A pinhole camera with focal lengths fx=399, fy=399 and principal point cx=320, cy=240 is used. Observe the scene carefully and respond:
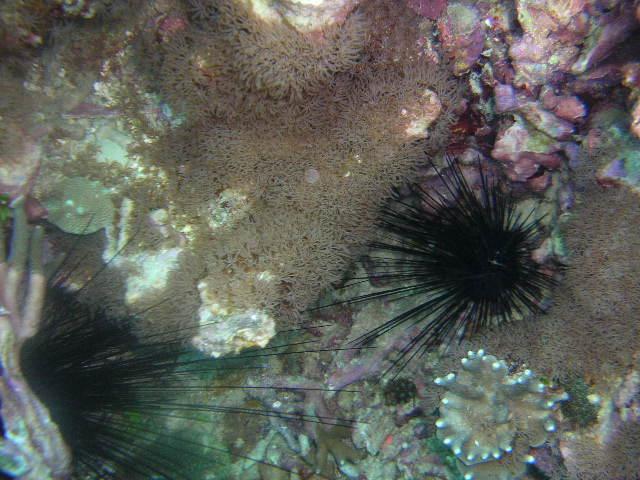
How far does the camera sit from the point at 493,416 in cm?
333

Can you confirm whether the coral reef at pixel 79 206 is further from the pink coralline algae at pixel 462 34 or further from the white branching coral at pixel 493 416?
the white branching coral at pixel 493 416

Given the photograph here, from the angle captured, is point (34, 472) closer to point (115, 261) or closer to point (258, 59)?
point (115, 261)

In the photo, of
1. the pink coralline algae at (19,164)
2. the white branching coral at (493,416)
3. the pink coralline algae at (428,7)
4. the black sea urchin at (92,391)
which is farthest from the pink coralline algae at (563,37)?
the pink coralline algae at (19,164)

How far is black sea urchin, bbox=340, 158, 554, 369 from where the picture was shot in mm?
3195

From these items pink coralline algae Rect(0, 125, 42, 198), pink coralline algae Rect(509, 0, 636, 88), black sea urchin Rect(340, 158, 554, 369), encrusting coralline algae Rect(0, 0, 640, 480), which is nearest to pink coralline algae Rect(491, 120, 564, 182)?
encrusting coralline algae Rect(0, 0, 640, 480)

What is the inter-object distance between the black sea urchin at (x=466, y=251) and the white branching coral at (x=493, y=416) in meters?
0.38

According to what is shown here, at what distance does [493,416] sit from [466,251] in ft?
4.61

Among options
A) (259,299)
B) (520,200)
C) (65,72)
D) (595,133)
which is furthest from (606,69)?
(65,72)

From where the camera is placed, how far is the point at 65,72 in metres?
3.09

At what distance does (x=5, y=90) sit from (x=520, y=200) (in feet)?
13.5

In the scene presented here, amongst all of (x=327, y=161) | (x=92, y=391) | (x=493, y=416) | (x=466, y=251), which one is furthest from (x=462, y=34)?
(x=92, y=391)

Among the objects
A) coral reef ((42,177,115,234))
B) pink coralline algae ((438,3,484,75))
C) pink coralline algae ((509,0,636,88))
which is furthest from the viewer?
coral reef ((42,177,115,234))

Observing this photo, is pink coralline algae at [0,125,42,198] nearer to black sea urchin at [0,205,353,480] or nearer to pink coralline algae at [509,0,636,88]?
black sea urchin at [0,205,353,480]

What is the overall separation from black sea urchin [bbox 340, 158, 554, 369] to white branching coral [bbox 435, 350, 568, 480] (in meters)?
0.38
